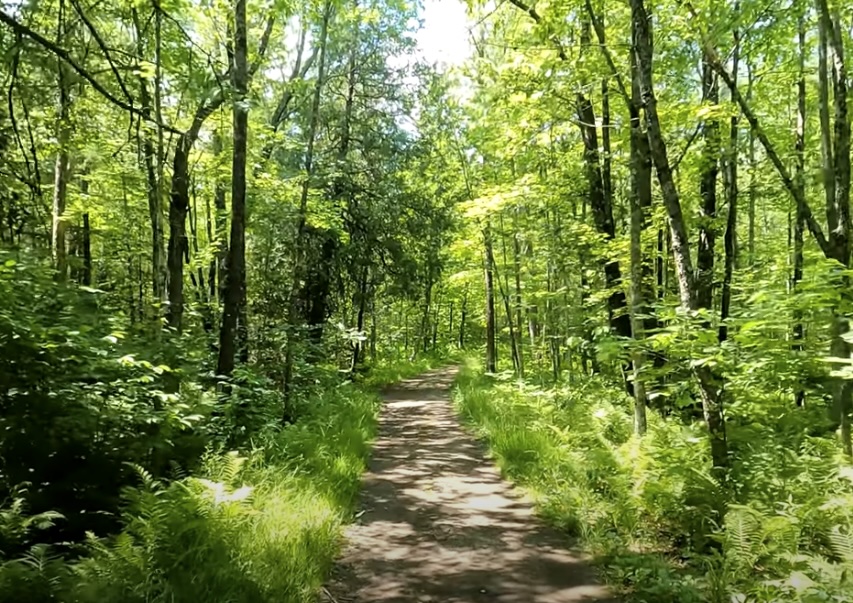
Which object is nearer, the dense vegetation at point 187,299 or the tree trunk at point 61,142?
the dense vegetation at point 187,299

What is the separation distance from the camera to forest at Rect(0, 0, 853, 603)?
4387 mm

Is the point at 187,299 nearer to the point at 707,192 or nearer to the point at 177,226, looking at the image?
the point at 177,226

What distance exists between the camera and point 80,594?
3.30m

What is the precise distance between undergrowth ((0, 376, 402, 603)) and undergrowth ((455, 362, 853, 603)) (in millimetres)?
2500

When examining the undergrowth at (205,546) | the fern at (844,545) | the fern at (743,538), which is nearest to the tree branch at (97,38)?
the undergrowth at (205,546)

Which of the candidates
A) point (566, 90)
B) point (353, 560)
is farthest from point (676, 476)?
point (566, 90)

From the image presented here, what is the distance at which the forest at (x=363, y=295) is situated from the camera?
4.39m

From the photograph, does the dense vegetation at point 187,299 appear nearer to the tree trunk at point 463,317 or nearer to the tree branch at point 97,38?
the tree branch at point 97,38

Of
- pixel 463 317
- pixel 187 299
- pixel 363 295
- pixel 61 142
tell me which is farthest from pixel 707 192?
pixel 463 317

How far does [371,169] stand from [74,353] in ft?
39.7

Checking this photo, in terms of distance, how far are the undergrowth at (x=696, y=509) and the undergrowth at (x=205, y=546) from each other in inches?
98.4

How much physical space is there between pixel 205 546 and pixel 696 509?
416 centimetres

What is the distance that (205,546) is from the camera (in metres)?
4.09

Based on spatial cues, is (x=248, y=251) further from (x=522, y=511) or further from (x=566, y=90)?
(x=522, y=511)
